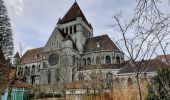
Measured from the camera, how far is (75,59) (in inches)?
1860

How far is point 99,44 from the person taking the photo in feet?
164

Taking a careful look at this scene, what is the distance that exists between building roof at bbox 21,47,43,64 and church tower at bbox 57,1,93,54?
9.38m

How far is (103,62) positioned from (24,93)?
19333mm

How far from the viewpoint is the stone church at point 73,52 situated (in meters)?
44.8

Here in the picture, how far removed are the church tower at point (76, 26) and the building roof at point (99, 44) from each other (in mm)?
1257

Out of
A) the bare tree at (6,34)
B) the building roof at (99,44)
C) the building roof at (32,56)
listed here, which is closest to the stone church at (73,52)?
the building roof at (99,44)

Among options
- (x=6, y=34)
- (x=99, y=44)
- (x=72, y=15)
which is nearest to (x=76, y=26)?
(x=72, y=15)

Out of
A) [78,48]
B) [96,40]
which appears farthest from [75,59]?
[96,40]

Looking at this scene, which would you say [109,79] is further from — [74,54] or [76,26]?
[76,26]

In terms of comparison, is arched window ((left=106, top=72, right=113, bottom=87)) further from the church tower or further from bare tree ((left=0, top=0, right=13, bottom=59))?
bare tree ((left=0, top=0, right=13, bottom=59))

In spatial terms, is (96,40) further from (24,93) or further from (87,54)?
(24,93)

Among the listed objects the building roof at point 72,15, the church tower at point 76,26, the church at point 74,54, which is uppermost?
the building roof at point 72,15

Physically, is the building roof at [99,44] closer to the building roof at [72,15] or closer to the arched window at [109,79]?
the building roof at [72,15]

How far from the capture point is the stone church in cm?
4484
